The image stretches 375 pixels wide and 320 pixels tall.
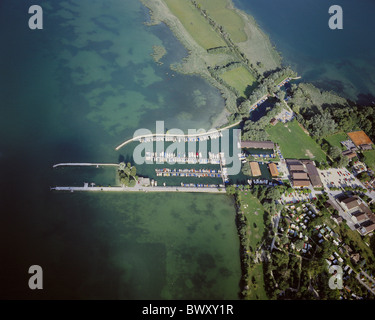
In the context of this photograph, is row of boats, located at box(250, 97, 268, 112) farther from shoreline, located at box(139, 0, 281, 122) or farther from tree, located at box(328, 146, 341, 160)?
tree, located at box(328, 146, 341, 160)

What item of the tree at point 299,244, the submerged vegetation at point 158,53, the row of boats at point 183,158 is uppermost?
the submerged vegetation at point 158,53

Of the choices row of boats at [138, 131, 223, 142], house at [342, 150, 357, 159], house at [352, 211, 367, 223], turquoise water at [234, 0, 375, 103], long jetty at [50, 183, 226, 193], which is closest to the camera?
house at [352, 211, 367, 223]

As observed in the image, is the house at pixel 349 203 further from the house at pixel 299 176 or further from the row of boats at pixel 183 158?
the row of boats at pixel 183 158

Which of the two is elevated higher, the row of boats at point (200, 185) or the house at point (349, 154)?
the house at point (349, 154)

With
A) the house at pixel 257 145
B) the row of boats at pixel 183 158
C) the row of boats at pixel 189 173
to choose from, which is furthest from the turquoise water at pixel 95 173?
the house at pixel 257 145

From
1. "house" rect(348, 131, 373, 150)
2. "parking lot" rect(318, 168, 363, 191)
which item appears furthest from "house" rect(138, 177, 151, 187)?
"house" rect(348, 131, 373, 150)

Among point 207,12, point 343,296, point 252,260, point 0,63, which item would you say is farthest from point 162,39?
point 343,296

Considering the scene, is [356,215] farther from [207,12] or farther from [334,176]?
[207,12]
